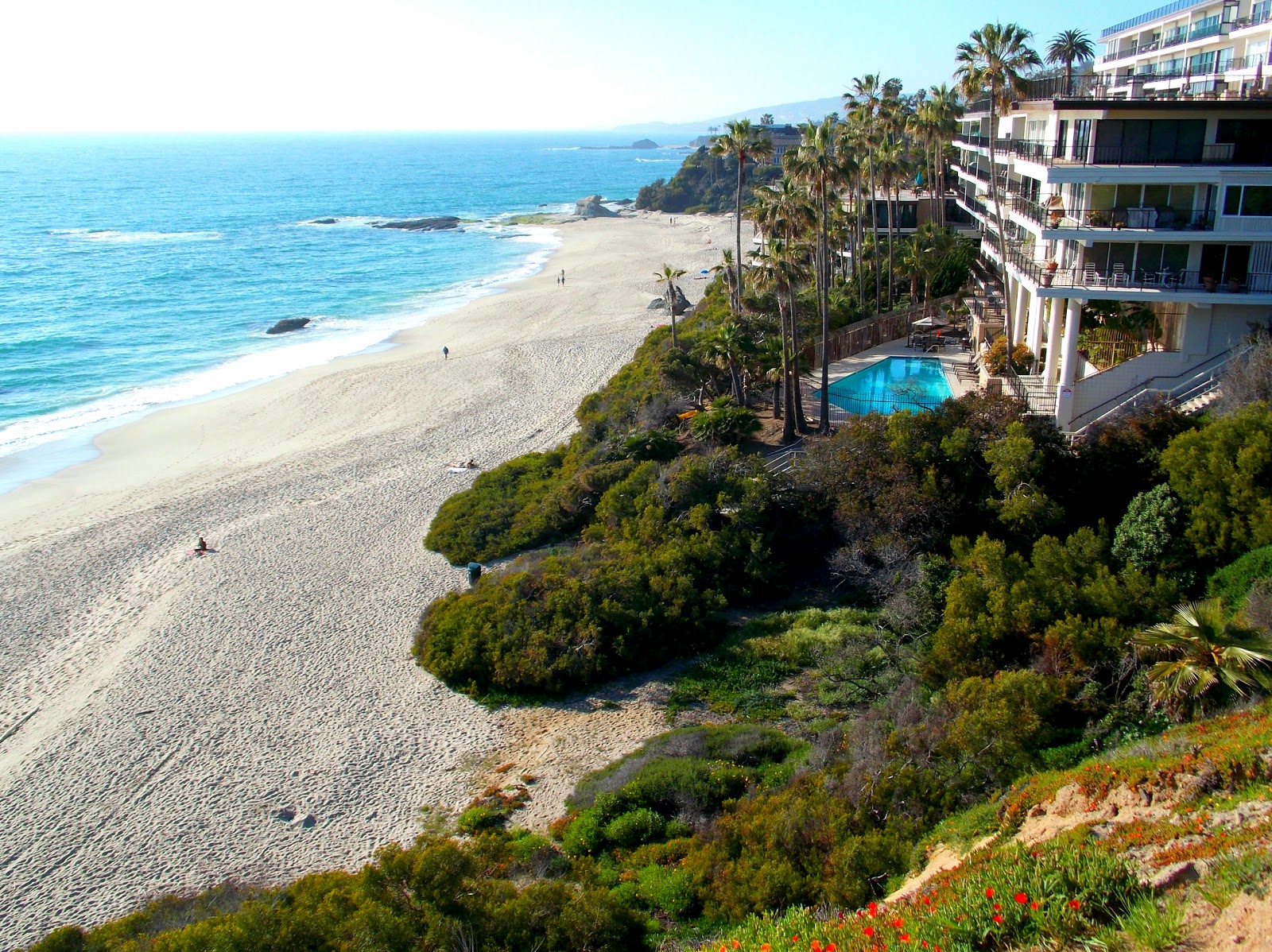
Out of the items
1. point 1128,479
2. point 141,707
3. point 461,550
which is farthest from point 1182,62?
point 141,707

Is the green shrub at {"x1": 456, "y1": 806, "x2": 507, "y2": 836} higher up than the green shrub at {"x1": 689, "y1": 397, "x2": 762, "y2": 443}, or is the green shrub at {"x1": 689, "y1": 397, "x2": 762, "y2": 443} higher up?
the green shrub at {"x1": 689, "y1": 397, "x2": 762, "y2": 443}

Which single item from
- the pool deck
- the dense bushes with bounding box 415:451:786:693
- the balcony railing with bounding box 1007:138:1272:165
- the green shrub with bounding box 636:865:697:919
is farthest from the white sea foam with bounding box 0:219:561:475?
the balcony railing with bounding box 1007:138:1272:165

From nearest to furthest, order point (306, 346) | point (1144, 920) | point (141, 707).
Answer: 1. point (1144, 920)
2. point (141, 707)
3. point (306, 346)

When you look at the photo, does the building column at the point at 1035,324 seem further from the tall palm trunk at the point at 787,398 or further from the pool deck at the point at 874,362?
the tall palm trunk at the point at 787,398

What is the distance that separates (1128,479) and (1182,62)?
21378 mm

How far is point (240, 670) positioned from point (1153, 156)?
23853 millimetres

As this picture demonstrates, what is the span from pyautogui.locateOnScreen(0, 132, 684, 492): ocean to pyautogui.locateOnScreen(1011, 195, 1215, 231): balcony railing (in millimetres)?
33351

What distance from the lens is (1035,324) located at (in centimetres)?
2644

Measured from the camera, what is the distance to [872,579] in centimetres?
1895

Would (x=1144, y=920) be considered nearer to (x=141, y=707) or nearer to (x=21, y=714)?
(x=141, y=707)

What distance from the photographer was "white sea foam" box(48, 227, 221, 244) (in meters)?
92.2

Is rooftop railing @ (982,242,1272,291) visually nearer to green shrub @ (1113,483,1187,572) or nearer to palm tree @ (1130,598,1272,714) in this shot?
green shrub @ (1113,483,1187,572)

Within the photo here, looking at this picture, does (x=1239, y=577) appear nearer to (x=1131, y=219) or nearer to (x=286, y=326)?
(x=1131, y=219)

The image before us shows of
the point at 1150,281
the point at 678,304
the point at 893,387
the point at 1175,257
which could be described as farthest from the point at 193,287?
the point at 1175,257
